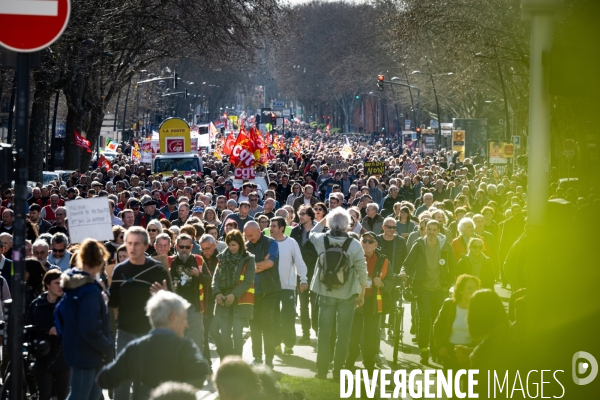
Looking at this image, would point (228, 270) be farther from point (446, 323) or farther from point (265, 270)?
point (446, 323)

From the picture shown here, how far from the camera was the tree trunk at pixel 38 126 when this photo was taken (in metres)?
34.2

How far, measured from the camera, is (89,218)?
12438 mm

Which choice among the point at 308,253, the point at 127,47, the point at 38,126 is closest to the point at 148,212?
the point at 308,253

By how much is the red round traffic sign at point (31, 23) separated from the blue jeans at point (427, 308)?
287 inches

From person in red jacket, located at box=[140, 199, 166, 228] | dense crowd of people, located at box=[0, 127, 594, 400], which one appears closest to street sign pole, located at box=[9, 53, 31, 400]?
dense crowd of people, located at box=[0, 127, 594, 400]

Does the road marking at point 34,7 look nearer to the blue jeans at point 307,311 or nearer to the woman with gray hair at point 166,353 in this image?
the woman with gray hair at point 166,353

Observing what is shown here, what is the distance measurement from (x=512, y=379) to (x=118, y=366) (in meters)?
A: 2.64

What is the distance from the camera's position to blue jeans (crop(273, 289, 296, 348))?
13.4 meters

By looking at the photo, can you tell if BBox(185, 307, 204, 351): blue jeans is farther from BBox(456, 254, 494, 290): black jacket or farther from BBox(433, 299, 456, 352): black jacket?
BBox(456, 254, 494, 290): black jacket

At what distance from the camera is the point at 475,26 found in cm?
4016

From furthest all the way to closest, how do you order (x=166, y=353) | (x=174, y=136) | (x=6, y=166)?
(x=174, y=136)
(x=6, y=166)
(x=166, y=353)

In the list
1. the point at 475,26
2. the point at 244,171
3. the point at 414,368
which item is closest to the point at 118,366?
the point at 414,368

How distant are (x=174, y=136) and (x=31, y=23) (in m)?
34.7

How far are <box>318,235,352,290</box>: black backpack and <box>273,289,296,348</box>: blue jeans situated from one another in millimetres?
2070
